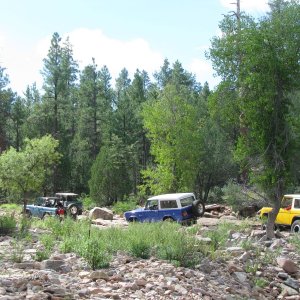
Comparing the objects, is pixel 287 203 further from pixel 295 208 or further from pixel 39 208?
pixel 39 208

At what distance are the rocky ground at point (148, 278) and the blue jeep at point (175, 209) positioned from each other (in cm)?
1032

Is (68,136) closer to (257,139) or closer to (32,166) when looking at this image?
(32,166)

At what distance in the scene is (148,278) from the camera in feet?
28.5

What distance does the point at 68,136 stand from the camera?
186 feet

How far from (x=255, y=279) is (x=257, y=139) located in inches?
262

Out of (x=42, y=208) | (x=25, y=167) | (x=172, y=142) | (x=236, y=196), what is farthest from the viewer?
(x=172, y=142)

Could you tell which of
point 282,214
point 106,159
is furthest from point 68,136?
point 282,214

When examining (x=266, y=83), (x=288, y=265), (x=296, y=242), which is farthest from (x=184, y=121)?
(x=288, y=265)

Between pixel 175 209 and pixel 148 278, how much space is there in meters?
13.9

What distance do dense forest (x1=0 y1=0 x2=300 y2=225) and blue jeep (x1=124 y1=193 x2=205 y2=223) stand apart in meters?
3.19

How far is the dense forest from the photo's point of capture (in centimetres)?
1562

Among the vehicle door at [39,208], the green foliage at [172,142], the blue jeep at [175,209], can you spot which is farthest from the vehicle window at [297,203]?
the vehicle door at [39,208]

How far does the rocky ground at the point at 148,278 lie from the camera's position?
7.55 metres

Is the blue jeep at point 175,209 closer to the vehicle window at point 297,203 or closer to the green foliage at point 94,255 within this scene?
the vehicle window at point 297,203
